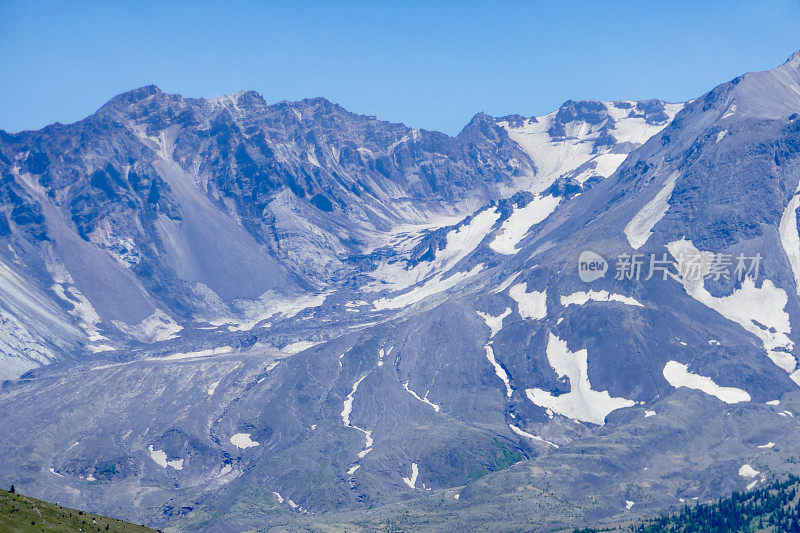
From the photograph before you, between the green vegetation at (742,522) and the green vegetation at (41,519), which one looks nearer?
the green vegetation at (41,519)

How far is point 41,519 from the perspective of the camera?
100562mm

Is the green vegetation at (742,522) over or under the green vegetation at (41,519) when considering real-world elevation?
under

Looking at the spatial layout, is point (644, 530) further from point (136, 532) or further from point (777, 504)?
point (136, 532)

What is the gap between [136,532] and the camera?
364 feet

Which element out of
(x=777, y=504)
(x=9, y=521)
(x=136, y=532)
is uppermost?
(x=9, y=521)

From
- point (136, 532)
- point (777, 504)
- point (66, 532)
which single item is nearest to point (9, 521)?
point (66, 532)

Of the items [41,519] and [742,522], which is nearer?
[41,519]

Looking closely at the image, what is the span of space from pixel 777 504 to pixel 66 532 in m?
149

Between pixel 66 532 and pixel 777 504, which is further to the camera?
pixel 777 504

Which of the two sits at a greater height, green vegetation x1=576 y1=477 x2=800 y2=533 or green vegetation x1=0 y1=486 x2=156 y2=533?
green vegetation x1=0 y1=486 x2=156 y2=533

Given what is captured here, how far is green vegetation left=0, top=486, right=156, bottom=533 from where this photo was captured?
96.1 m

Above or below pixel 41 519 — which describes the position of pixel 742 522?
below

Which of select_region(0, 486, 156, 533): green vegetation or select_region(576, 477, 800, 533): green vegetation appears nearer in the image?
select_region(0, 486, 156, 533): green vegetation

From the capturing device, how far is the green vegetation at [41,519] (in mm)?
96125
